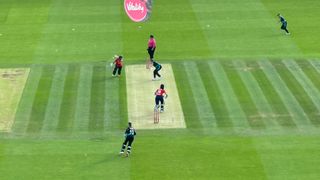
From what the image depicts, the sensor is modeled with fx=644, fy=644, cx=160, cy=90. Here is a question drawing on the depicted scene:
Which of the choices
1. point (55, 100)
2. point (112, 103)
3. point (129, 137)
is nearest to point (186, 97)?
point (112, 103)

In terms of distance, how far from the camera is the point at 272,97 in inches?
1479

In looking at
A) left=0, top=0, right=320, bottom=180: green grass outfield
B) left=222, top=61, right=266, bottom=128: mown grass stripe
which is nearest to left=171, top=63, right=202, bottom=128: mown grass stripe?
left=0, top=0, right=320, bottom=180: green grass outfield

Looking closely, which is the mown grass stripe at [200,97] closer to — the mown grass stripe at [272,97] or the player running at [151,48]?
the player running at [151,48]

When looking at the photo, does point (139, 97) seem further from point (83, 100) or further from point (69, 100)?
point (69, 100)

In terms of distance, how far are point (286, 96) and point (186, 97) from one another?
5.85 metres

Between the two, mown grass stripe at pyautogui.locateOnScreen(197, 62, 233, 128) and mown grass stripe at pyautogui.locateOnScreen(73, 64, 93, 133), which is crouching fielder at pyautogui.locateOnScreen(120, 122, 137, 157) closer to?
mown grass stripe at pyautogui.locateOnScreen(73, 64, 93, 133)

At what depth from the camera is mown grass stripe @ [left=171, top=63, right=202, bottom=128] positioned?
34906 mm

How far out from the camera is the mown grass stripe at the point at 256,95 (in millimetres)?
34906

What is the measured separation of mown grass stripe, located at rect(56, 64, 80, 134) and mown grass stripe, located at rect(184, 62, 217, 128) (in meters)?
7.06

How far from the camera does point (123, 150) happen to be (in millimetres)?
31094

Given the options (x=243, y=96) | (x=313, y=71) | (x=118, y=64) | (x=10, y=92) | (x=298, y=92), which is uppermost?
(x=118, y=64)

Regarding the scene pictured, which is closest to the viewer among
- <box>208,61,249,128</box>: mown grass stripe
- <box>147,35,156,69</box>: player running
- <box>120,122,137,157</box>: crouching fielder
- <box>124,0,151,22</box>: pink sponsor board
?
<box>120,122,137,157</box>: crouching fielder

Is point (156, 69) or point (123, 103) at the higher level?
point (156, 69)

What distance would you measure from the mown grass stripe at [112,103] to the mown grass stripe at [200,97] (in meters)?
4.46
